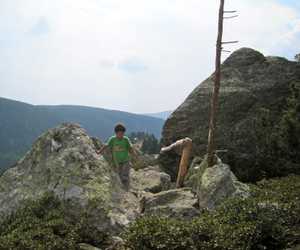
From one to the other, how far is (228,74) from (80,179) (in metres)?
16.8

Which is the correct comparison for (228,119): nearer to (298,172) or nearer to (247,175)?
(247,175)

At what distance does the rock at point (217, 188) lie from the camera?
16.0 m

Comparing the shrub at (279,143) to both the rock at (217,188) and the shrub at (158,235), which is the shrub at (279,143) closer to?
the rock at (217,188)

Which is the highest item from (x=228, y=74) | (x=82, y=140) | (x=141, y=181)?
(x=228, y=74)

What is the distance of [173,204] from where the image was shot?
1580cm

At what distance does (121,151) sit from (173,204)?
398 cm

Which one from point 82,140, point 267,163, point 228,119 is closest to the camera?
point 82,140

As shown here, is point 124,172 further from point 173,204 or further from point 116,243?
point 116,243

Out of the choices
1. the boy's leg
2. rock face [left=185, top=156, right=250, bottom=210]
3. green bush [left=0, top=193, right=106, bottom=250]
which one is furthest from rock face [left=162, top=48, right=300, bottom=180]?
green bush [left=0, top=193, right=106, bottom=250]

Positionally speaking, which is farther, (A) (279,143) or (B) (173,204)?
(A) (279,143)

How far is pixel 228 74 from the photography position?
1207 inches

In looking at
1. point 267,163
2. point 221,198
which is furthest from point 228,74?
point 221,198

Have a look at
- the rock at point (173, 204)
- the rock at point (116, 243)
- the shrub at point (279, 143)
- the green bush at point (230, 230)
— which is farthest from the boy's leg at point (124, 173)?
the shrub at point (279, 143)

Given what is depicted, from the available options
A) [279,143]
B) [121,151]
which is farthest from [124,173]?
[279,143]
